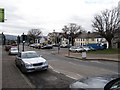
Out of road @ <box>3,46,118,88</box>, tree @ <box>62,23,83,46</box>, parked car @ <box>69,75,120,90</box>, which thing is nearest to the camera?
parked car @ <box>69,75,120,90</box>

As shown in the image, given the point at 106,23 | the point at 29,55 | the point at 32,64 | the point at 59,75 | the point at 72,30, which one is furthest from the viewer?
the point at 72,30

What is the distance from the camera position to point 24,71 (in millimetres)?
16875

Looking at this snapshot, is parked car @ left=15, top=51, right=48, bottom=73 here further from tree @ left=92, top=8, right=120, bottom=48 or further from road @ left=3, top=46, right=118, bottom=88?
tree @ left=92, top=8, right=120, bottom=48

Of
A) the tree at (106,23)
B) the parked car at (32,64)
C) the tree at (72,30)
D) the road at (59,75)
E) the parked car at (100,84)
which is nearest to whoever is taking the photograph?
the parked car at (100,84)

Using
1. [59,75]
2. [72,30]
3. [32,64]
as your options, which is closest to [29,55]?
[32,64]

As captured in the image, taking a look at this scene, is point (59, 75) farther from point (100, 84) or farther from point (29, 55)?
point (100, 84)

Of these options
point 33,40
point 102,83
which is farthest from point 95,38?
point 102,83

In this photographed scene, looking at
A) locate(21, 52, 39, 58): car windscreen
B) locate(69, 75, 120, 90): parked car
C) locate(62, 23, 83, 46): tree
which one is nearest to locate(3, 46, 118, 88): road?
locate(21, 52, 39, 58): car windscreen

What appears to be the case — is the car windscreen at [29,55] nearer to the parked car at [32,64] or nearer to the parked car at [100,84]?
the parked car at [32,64]

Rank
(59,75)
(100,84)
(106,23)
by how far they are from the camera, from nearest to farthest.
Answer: (100,84)
(59,75)
(106,23)

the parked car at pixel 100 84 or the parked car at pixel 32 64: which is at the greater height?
the parked car at pixel 100 84

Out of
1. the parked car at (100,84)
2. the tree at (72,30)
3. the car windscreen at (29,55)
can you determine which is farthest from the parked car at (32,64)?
the tree at (72,30)

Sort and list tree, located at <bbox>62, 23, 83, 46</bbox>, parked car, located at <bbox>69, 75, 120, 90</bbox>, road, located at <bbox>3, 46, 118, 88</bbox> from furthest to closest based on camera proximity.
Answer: tree, located at <bbox>62, 23, 83, 46</bbox>
road, located at <bbox>3, 46, 118, 88</bbox>
parked car, located at <bbox>69, 75, 120, 90</bbox>

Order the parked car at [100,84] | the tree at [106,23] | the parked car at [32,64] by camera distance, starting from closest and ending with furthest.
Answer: the parked car at [100,84] < the parked car at [32,64] < the tree at [106,23]
